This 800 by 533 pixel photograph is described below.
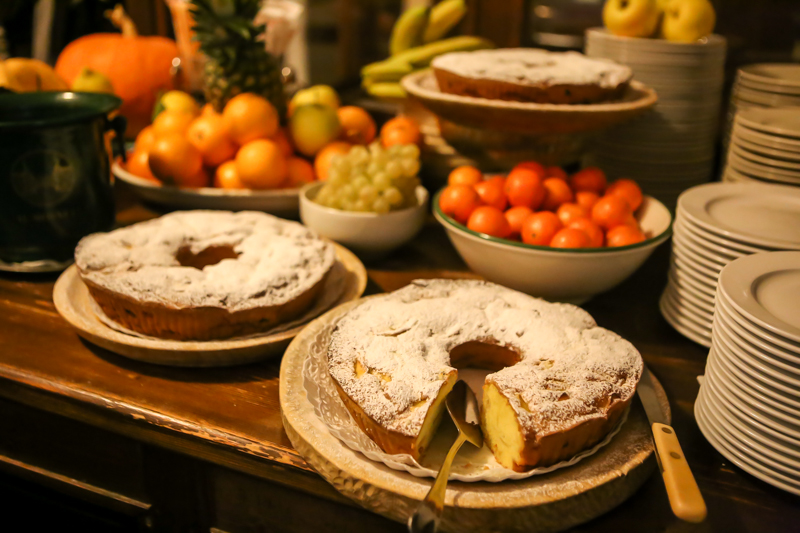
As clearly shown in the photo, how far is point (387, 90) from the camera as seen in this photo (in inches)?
73.0

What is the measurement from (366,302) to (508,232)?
32cm

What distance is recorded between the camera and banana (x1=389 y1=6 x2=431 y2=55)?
192cm

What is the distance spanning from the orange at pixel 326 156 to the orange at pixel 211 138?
0.73 ft

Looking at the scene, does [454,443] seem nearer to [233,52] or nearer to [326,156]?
[326,156]

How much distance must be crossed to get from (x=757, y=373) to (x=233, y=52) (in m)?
1.43

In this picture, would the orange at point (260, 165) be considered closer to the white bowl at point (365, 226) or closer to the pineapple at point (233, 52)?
the white bowl at point (365, 226)

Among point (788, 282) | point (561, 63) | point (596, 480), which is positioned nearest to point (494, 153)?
point (561, 63)

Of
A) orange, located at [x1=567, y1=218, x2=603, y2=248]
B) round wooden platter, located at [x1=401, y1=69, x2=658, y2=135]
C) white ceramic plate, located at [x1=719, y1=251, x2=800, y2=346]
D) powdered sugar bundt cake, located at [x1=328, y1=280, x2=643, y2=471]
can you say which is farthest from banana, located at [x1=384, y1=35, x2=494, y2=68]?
white ceramic plate, located at [x1=719, y1=251, x2=800, y2=346]

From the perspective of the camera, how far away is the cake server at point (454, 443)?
638 mm

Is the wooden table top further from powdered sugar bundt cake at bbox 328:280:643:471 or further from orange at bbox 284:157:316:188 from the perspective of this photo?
orange at bbox 284:157:316:188

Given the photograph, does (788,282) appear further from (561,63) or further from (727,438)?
(561,63)

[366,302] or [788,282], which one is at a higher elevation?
[788,282]

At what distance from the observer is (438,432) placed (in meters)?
0.82

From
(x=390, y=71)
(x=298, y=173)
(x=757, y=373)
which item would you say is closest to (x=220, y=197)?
(x=298, y=173)
